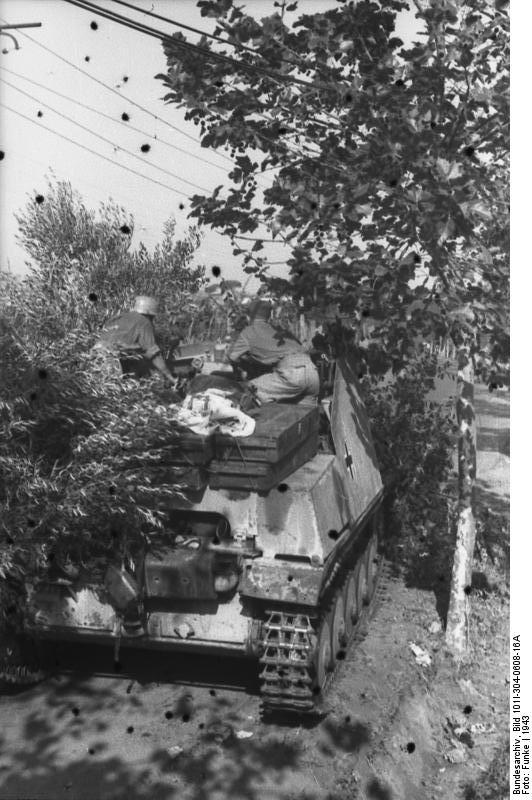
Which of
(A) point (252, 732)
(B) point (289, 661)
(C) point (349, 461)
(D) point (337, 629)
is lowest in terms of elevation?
(A) point (252, 732)

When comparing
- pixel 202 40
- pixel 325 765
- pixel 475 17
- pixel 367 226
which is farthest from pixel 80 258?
pixel 325 765

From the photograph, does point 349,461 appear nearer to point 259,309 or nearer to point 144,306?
point 259,309

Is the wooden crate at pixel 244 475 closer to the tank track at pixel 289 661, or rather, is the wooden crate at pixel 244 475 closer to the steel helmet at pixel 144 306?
the tank track at pixel 289 661

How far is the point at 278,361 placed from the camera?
752 centimetres

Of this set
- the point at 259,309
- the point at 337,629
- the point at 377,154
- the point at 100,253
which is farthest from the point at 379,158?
the point at 100,253

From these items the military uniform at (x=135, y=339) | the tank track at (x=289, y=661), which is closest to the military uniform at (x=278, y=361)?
the military uniform at (x=135, y=339)

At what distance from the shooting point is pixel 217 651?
5.98 metres

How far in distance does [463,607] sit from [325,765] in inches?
104

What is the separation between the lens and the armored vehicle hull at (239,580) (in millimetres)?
5629

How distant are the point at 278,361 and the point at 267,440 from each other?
2.00 metres

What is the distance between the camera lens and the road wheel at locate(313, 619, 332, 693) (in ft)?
19.0

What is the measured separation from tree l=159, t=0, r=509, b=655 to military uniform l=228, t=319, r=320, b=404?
0.43m

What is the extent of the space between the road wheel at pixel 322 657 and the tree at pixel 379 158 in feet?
6.23

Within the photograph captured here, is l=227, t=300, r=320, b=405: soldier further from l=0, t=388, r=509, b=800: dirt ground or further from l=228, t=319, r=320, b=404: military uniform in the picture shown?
l=0, t=388, r=509, b=800: dirt ground
